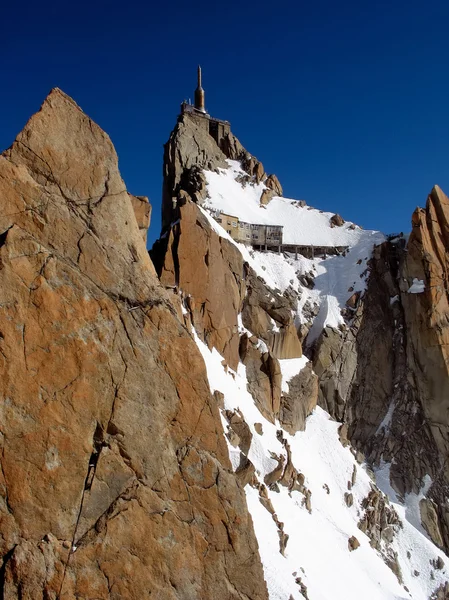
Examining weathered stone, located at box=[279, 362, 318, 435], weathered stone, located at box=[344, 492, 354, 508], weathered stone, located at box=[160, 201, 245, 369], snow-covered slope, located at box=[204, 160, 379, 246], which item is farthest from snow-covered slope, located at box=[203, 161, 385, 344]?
weathered stone, located at box=[344, 492, 354, 508]

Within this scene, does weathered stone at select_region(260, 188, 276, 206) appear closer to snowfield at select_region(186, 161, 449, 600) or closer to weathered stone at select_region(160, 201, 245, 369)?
snowfield at select_region(186, 161, 449, 600)

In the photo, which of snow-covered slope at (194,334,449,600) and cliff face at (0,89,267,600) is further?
snow-covered slope at (194,334,449,600)

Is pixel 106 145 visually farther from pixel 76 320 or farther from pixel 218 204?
pixel 218 204

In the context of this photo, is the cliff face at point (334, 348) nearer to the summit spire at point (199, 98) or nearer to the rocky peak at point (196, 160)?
the rocky peak at point (196, 160)

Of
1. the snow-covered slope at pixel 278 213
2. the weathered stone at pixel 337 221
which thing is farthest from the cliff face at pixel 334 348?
the weathered stone at pixel 337 221

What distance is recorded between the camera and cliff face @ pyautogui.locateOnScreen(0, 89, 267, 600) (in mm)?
16359

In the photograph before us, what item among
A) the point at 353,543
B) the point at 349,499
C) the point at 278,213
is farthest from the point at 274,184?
the point at 353,543

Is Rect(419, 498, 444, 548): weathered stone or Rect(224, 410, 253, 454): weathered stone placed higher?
Rect(224, 410, 253, 454): weathered stone

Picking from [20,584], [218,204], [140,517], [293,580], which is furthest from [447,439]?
[20,584]

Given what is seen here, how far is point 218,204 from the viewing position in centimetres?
7031

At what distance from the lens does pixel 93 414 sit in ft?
59.8

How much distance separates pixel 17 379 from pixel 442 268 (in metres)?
57.4

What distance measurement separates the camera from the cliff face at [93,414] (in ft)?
53.7

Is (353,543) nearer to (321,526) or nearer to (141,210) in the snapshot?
(321,526)
